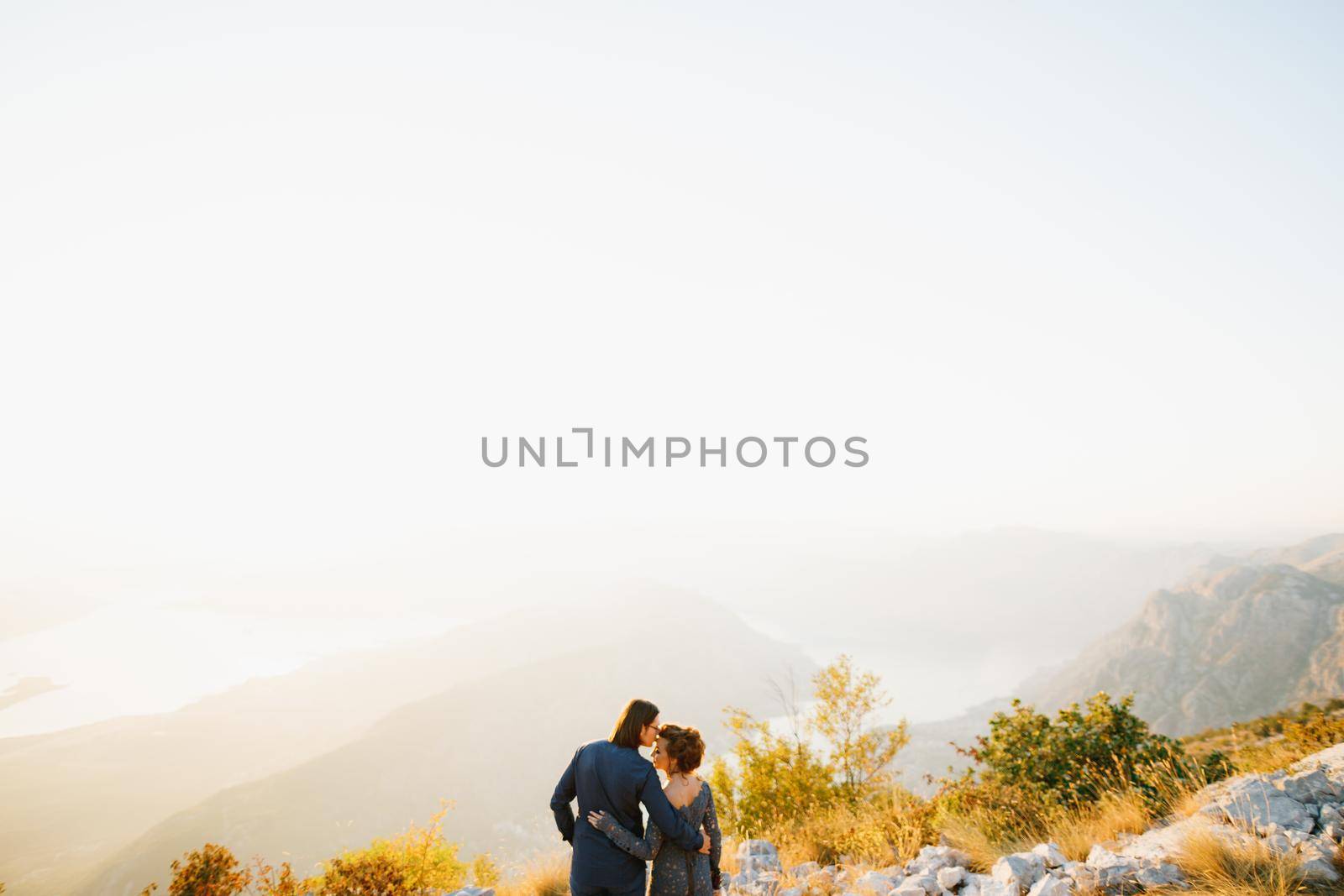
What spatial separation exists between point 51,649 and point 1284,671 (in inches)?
12794

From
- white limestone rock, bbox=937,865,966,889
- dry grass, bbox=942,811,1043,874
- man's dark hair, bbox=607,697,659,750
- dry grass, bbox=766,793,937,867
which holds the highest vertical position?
man's dark hair, bbox=607,697,659,750

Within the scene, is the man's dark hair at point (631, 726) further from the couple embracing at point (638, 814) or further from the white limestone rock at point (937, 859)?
the white limestone rock at point (937, 859)

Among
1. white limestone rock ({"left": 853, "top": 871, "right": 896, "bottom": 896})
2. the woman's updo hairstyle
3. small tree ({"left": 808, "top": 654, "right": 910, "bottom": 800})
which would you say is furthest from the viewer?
small tree ({"left": 808, "top": 654, "right": 910, "bottom": 800})

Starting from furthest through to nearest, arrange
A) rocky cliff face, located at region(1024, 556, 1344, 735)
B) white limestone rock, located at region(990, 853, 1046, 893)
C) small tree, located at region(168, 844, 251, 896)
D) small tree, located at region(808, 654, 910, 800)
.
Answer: rocky cliff face, located at region(1024, 556, 1344, 735), small tree, located at region(808, 654, 910, 800), small tree, located at region(168, 844, 251, 896), white limestone rock, located at region(990, 853, 1046, 893)

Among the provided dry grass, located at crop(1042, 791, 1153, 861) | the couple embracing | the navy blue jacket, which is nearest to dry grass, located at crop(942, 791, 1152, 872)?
dry grass, located at crop(1042, 791, 1153, 861)

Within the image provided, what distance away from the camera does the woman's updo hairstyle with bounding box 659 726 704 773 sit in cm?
577

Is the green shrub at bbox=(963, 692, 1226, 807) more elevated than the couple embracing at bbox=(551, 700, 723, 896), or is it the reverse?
the couple embracing at bbox=(551, 700, 723, 896)

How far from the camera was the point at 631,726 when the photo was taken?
5.63 meters

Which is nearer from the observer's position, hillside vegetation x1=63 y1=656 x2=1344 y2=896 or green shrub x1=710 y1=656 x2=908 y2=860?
hillside vegetation x1=63 y1=656 x2=1344 y2=896

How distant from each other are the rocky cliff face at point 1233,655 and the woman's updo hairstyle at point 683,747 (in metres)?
162

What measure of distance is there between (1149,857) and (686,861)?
17.8 ft

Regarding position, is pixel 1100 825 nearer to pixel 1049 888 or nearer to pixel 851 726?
pixel 1049 888

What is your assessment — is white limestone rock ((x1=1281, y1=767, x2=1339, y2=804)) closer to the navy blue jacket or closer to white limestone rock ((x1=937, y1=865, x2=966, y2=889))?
white limestone rock ((x1=937, y1=865, x2=966, y2=889))

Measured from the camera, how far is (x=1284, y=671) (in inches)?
5600
